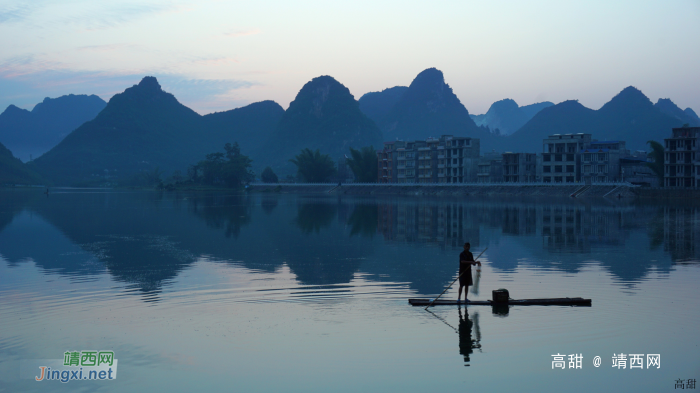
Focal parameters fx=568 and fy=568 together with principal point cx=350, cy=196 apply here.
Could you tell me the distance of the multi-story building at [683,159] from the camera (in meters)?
105

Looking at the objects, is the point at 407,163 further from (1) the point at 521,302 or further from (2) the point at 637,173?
(1) the point at 521,302

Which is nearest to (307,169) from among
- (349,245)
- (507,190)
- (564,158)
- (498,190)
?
(498,190)

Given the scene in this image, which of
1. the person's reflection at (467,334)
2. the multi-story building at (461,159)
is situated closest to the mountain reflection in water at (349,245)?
the person's reflection at (467,334)

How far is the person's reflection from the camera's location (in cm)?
1313

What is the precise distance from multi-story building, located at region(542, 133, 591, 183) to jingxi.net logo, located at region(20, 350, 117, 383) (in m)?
121

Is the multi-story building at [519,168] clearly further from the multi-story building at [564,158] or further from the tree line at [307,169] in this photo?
the tree line at [307,169]

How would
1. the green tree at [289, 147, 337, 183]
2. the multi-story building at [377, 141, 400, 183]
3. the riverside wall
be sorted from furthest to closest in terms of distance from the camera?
the green tree at [289, 147, 337, 183] → the multi-story building at [377, 141, 400, 183] → the riverside wall

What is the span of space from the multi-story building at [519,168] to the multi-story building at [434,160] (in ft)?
29.9

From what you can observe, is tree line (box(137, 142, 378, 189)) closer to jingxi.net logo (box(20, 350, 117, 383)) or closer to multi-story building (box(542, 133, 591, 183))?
multi-story building (box(542, 133, 591, 183))

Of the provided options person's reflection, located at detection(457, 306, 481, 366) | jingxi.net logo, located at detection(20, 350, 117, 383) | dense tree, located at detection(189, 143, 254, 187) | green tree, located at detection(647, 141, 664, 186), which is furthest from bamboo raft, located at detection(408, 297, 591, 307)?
dense tree, located at detection(189, 143, 254, 187)

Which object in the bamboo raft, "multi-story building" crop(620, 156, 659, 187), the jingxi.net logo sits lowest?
the jingxi.net logo

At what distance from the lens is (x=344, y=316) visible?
1619 centimetres

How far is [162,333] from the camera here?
1466 cm

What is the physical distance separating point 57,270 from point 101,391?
53.1ft
